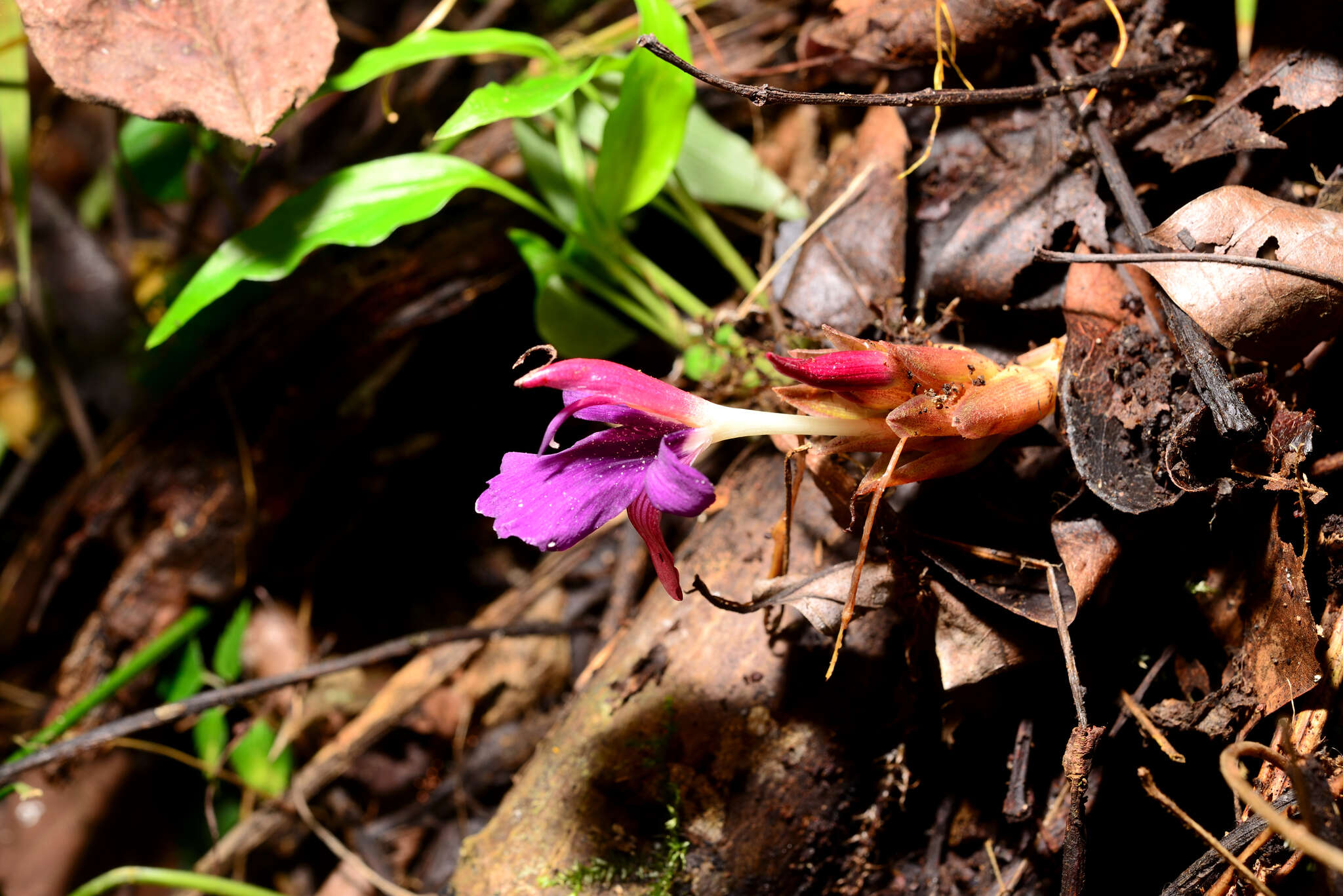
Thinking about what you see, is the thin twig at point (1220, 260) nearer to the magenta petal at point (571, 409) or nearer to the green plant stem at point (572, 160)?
the magenta petal at point (571, 409)

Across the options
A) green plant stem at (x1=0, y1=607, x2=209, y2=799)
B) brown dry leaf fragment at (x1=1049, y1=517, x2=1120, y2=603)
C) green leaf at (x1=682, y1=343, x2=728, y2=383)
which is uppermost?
green leaf at (x1=682, y1=343, x2=728, y2=383)

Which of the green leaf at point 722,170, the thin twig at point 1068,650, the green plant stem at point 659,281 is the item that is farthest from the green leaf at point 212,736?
the thin twig at point 1068,650

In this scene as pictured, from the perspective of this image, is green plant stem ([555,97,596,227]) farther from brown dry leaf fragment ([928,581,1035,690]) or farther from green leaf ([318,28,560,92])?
brown dry leaf fragment ([928,581,1035,690])

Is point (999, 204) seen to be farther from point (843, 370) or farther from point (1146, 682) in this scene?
point (1146, 682)

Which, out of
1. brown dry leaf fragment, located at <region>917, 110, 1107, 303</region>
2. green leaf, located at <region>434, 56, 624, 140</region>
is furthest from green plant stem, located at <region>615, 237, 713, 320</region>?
brown dry leaf fragment, located at <region>917, 110, 1107, 303</region>

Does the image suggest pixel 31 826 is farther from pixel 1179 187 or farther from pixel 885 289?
pixel 1179 187

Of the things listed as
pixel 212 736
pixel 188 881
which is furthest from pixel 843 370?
pixel 212 736
